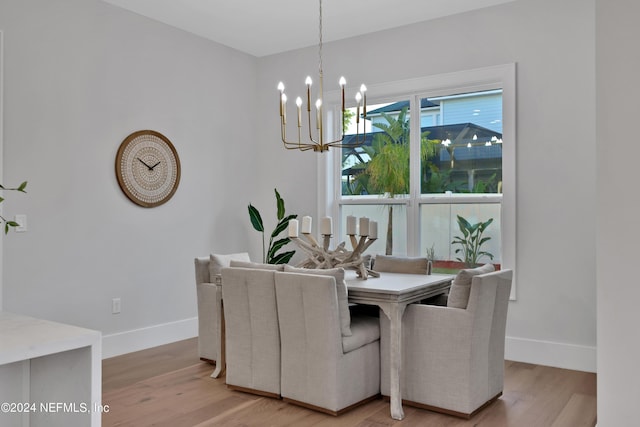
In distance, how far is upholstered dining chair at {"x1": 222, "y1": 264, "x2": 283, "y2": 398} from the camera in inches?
127

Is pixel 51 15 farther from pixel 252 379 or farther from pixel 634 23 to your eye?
pixel 634 23

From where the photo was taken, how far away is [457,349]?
9.86 feet

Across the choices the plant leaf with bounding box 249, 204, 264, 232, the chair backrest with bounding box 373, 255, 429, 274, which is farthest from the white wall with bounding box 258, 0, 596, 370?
the plant leaf with bounding box 249, 204, 264, 232

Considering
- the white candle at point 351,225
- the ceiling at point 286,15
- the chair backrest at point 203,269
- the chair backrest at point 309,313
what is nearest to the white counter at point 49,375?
the chair backrest at point 309,313

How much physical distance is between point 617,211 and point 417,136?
2.59 meters

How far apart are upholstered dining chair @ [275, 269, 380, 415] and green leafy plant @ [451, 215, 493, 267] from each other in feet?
5.14

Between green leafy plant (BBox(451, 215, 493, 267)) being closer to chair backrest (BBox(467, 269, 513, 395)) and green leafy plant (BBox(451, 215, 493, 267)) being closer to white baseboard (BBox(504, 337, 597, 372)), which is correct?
white baseboard (BBox(504, 337, 597, 372))

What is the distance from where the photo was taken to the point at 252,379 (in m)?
3.36

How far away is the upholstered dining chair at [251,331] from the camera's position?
324 cm

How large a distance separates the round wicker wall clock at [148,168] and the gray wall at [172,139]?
3.6 inches

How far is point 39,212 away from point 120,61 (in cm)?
140

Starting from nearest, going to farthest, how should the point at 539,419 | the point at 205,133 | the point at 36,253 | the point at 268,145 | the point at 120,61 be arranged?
the point at 539,419 → the point at 36,253 → the point at 120,61 → the point at 205,133 → the point at 268,145

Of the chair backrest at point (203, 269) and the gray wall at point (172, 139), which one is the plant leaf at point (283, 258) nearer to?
the gray wall at point (172, 139)

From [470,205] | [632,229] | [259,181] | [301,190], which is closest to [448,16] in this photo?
[470,205]
